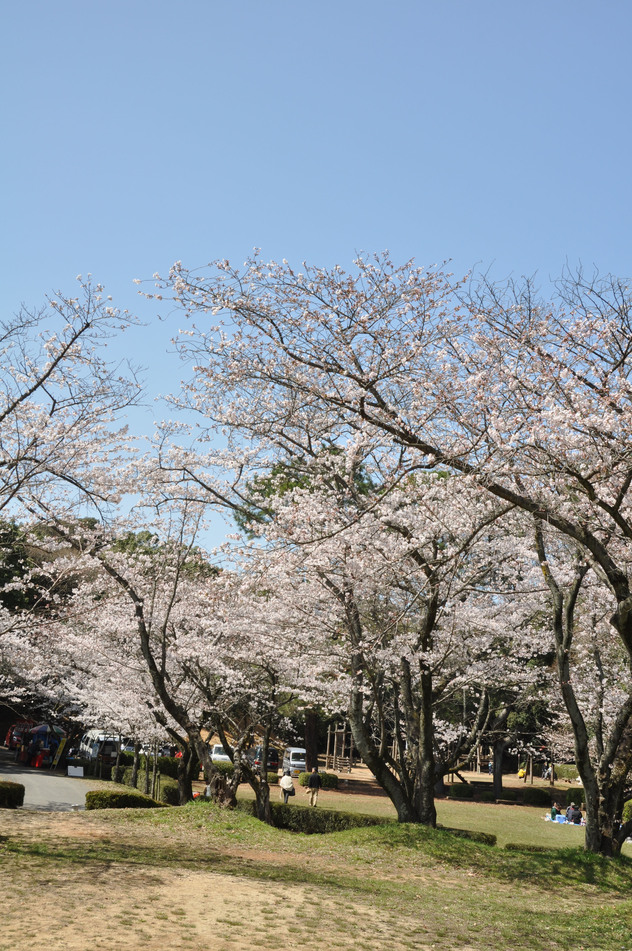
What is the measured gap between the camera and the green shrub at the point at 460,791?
31562mm

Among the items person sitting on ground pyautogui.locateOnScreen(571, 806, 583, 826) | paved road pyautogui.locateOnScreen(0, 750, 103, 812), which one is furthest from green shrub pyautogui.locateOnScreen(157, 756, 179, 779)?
person sitting on ground pyautogui.locateOnScreen(571, 806, 583, 826)

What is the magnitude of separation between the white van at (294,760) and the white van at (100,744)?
24.9 ft

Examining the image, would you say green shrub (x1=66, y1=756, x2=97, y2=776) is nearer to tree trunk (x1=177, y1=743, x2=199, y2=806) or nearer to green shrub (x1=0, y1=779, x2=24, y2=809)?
tree trunk (x1=177, y1=743, x2=199, y2=806)

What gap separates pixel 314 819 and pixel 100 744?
16200 mm

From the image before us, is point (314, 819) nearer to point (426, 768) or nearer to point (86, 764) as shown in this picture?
point (426, 768)

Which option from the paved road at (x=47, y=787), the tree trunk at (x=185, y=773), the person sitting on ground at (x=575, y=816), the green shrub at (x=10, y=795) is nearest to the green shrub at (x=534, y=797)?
the person sitting on ground at (x=575, y=816)

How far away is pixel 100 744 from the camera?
102 feet

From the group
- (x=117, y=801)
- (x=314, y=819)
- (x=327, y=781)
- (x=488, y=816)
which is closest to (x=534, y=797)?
(x=488, y=816)

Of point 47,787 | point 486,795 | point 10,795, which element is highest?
point 10,795

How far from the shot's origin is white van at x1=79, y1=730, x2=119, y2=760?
3055cm

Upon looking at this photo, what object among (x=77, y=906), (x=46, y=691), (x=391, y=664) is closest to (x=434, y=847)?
(x=391, y=664)

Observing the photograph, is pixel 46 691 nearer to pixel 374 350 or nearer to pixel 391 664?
pixel 391 664

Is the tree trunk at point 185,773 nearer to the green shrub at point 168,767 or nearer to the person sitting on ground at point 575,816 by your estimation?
the green shrub at point 168,767

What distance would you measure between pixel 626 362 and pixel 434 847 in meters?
7.71
